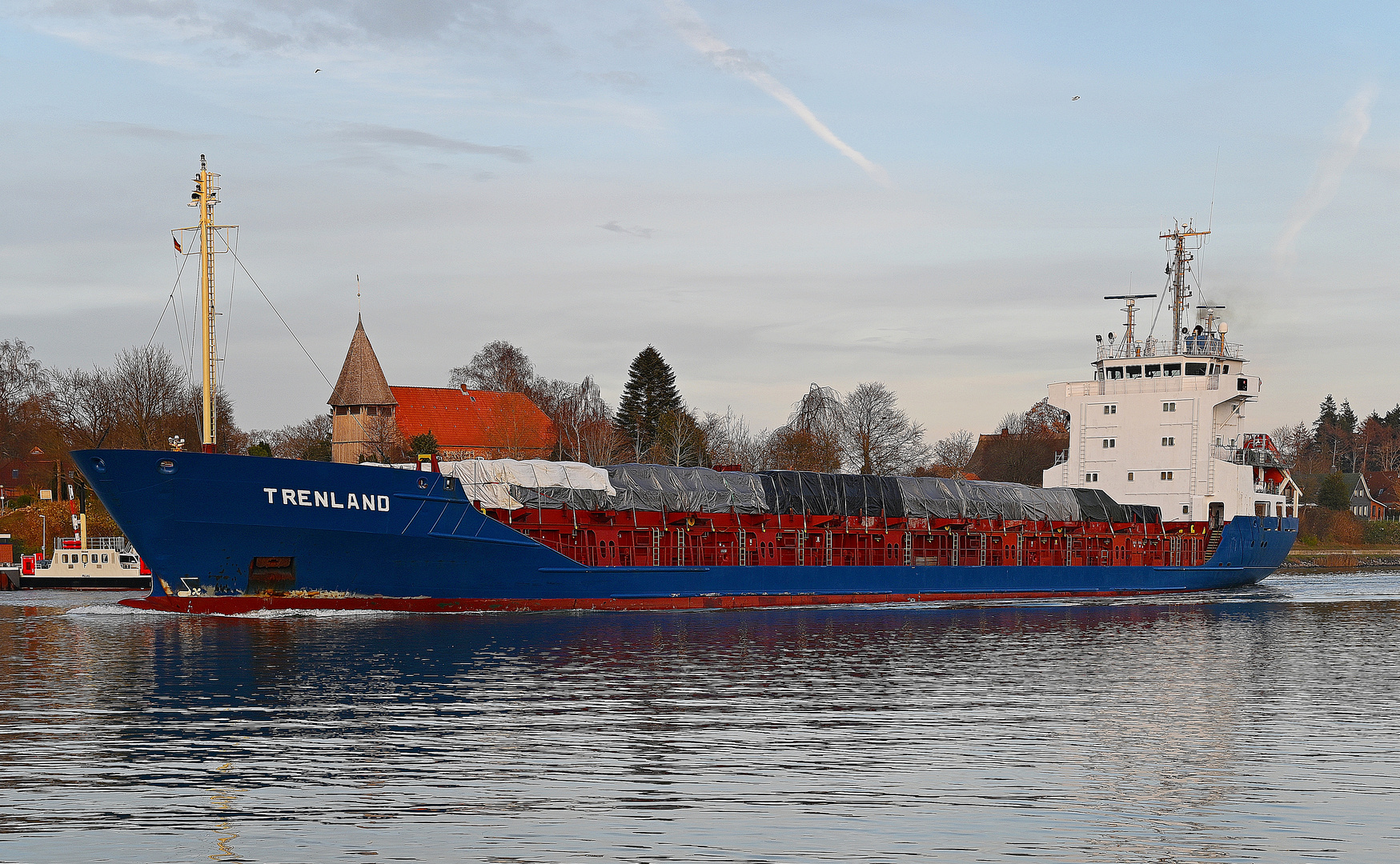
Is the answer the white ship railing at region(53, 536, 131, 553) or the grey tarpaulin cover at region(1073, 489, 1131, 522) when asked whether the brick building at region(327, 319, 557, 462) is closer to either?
the white ship railing at region(53, 536, 131, 553)

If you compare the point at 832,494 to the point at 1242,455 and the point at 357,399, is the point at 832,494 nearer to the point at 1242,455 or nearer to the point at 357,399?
the point at 1242,455

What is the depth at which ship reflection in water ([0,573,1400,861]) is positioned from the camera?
1041cm

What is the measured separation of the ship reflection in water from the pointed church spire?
2840 inches

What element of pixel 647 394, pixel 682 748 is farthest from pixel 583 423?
pixel 682 748

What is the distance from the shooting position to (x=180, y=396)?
76.1 m

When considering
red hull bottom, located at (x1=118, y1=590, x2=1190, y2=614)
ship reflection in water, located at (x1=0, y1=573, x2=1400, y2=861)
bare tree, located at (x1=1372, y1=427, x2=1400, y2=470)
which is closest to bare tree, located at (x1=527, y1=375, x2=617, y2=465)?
red hull bottom, located at (x1=118, y1=590, x2=1190, y2=614)

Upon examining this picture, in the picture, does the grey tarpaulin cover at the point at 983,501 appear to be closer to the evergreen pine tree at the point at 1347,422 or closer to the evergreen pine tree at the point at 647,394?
the evergreen pine tree at the point at 647,394

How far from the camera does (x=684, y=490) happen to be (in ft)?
125

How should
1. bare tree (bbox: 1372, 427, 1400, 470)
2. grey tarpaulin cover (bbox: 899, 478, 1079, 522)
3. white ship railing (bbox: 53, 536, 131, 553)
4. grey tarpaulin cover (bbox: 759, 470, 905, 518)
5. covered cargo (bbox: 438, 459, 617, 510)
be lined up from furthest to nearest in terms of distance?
bare tree (bbox: 1372, 427, 1400, 470) < white ship railing (bbox: 53, 536, 131, 553) < grey tarpaulin cover (bbox: 899, 478, 1079, 522) < grey tarpaulin cover (bbox: 759, 470, 905, 518) < covered cargo (bbox: 438, 459, 617, 510)

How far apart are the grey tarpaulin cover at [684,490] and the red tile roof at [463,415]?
5389 centimetres

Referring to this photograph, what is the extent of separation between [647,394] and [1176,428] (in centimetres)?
4754

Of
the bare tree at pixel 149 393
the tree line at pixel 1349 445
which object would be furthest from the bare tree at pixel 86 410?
the tree line at pixel 1349 445

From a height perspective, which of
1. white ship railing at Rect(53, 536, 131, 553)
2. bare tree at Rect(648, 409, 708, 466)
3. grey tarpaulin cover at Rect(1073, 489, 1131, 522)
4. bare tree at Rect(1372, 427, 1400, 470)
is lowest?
white ship railing at Rect(53, 536, 131, 553)

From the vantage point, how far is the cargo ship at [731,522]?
3012 centimetres
